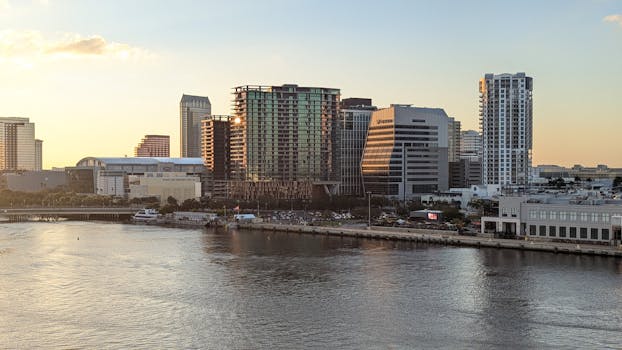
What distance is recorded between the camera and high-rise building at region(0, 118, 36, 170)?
162125mm

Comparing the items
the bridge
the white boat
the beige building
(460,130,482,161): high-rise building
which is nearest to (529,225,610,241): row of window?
the white boat

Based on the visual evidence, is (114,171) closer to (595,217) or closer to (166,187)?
(166,187)

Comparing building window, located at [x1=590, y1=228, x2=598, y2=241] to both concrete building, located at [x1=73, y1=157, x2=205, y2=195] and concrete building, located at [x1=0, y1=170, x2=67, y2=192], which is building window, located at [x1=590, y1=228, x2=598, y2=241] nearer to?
concrete building, located at [x1=73, y1=157, x2=205, y2=195]

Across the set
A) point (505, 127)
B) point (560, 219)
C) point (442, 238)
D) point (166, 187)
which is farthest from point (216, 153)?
point (560, 219)

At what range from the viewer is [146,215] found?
6975cm

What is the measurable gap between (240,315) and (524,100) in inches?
3221

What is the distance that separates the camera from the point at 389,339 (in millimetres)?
19625

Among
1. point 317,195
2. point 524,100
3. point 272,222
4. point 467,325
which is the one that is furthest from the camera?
point 524,100

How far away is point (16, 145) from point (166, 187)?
90.8 m

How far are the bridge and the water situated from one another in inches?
1283

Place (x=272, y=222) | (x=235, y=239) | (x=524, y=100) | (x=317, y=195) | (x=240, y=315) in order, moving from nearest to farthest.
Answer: (x=240, y=315)
(x=235, y=239)
(x=272, y=222)
(x=317, y=195)
(x=524, y=100)

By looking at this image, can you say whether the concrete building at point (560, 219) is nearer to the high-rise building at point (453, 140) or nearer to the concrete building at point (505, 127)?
the concrete building at point (505, 127)

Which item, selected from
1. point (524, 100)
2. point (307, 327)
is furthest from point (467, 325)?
point (524, 100)

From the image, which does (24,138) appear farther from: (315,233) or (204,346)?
(204,346)
